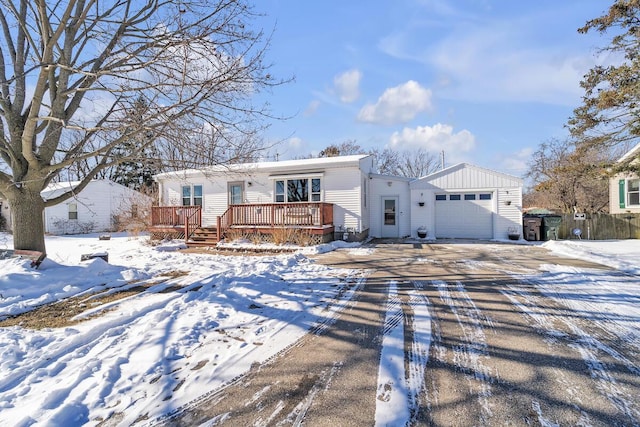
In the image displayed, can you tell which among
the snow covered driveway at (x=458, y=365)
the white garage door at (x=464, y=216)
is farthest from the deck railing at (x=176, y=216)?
the white garage door at (x=464, y=216)

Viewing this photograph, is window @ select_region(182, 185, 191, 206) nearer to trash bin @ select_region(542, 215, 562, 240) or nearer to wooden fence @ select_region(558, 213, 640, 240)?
trash bin @ select_region(542, 215, 562, 240)

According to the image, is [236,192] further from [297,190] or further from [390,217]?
[390,217]

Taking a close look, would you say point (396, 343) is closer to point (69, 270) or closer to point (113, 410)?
point (113, 410)

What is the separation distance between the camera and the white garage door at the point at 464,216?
1398 centimetres

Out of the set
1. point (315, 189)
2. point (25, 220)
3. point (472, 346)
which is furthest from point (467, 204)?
point (25, 220)

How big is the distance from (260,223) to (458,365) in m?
10.6

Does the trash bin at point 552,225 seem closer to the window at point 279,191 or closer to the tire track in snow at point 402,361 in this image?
the window at point 279,191

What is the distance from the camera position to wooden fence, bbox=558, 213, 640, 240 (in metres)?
13.2

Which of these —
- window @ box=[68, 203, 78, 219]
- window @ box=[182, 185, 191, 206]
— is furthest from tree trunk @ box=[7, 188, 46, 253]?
window @ box=[68, 203, 78, 219]

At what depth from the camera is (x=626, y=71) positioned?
334 inches

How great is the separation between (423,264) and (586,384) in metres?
5.42

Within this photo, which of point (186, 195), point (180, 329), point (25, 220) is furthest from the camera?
point (186, 195)

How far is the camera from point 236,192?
49.7 ft

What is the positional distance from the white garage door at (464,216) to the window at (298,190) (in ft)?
18.9
